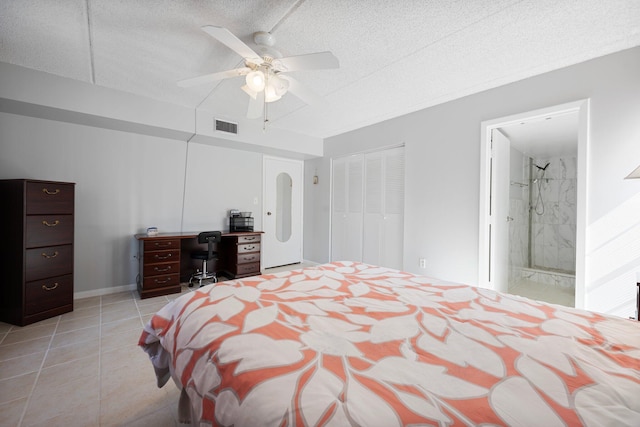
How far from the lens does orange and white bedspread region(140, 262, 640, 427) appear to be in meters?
0.64

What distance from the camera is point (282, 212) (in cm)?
544

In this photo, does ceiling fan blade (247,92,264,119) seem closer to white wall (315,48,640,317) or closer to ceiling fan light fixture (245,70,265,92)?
ceiling fan light fixture (245,70,265,92)

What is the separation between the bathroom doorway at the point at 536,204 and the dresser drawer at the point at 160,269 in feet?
12.6

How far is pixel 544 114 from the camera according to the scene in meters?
2.58

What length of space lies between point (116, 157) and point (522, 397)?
4587 millimetres

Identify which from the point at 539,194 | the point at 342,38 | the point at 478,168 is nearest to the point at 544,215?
the point at 539,194

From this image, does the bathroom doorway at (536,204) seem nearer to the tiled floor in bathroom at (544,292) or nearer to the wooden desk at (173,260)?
the tiled floor in bathroom at (544,292)

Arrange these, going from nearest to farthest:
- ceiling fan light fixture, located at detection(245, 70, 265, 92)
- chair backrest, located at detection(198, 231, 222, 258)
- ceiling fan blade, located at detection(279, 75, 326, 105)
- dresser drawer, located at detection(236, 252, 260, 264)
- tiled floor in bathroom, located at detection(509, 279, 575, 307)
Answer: ceiling fan light fixture, located at detection(245, 70, 265, 92), ceiling fan blade, located at detection(279, 75, 326, 105), tiled floor in bathroom, located at detection(509, 279, 575, 307), chair backrest, located at detection(198, 231, 222, 258), dresser drawer, located at detection(236, 252, 260, 264)

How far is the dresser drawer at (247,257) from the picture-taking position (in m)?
4.23

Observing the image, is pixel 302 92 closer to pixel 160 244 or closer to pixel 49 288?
pixel 160 244

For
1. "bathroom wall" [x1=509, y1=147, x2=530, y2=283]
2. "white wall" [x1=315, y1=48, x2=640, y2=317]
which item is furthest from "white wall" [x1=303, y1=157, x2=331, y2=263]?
"bathroom wall" [x1=509, y1=147, x2=530, y2=283]

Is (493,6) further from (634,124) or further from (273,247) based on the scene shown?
(273,247)

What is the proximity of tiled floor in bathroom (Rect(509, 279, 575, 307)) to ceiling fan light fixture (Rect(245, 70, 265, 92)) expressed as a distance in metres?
4.05

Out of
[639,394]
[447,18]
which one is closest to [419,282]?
[639,394]
